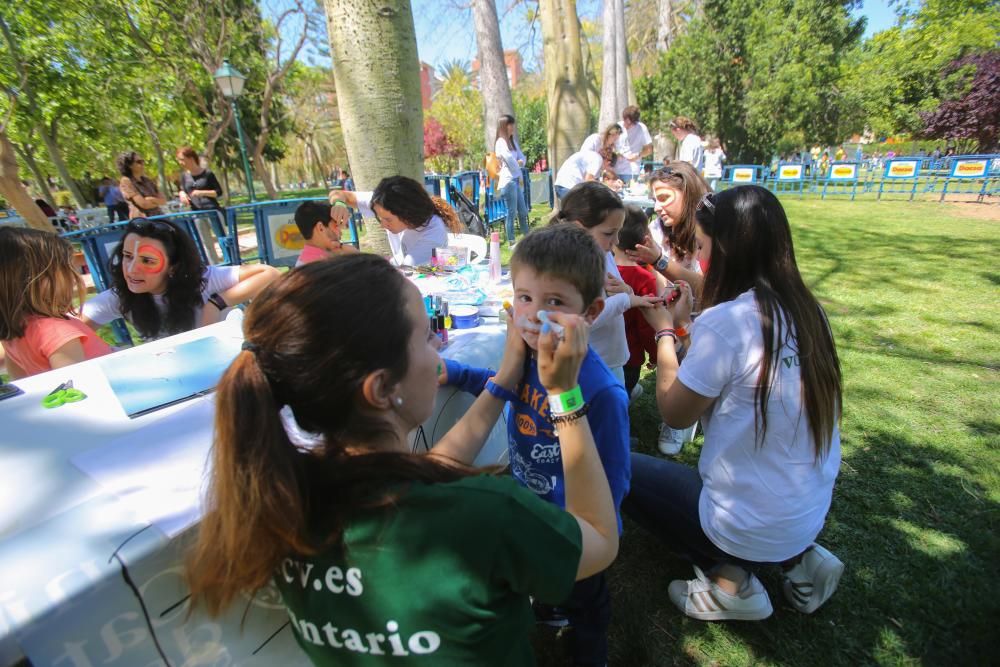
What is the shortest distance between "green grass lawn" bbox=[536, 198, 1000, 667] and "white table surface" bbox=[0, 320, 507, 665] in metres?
1.44

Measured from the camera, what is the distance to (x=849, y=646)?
1754 mm

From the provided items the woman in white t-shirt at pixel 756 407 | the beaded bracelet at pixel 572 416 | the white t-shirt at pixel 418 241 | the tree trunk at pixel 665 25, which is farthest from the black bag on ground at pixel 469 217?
the tree trunk at pixel 665 25

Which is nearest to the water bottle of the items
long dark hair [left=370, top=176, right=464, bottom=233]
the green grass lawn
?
long dark hair [left=370, top=176, right=464, bottom=233]

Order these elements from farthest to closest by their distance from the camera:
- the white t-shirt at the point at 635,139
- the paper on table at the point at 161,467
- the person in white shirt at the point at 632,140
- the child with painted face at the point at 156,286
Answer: the white t-shirt at the point at 635,139 → the person in white shirt at the point at 632,140 → the child with painted face at the point at 156,286 → the paper on table at the point at 161,467

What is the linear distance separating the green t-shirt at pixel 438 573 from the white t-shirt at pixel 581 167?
6916 mm

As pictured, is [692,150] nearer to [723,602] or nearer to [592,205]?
[592,205]

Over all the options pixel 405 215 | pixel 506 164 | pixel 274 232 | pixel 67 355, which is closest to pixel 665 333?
pixel 405 215

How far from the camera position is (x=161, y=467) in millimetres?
1145

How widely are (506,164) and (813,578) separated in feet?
24.0

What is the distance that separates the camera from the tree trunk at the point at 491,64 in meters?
9.17

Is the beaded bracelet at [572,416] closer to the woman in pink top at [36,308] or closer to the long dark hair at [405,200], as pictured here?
the woman in pink top at [36,308]

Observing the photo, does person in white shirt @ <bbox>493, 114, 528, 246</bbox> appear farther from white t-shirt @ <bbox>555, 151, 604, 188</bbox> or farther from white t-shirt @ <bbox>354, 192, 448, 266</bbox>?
white t-shirt @ <bbox>354, 192, 448, 266</bbox>

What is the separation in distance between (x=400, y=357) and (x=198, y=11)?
18.7m

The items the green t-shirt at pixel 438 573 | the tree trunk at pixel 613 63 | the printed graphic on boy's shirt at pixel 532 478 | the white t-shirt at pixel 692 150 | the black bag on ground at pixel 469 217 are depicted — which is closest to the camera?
the green t-shirt at pixel 438 573
